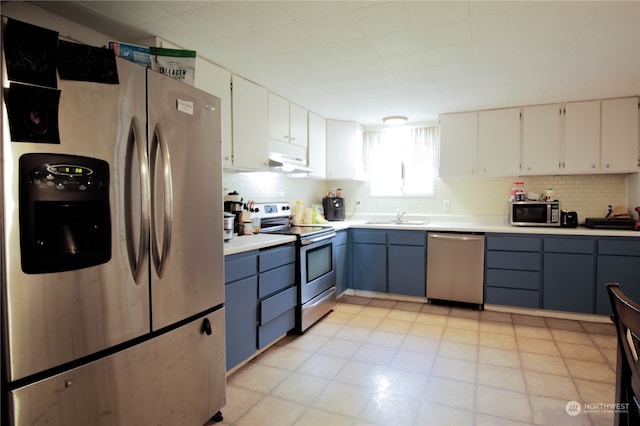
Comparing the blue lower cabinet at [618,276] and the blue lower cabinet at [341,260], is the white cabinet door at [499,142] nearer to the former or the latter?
the blue lower cabinet at [618,276]

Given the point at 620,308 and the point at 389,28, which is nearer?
the point at 620,308

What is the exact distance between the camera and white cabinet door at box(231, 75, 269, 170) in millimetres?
2861

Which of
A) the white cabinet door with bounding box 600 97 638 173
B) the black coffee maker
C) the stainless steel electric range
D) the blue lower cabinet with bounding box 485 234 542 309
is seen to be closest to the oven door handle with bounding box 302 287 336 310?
the stainless steel electric range

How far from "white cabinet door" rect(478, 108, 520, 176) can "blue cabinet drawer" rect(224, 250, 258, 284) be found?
281cm

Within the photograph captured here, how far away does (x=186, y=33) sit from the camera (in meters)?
2.16

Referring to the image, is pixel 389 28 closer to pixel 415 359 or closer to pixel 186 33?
pixel 186 33

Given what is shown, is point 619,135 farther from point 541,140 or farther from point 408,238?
point 408,238

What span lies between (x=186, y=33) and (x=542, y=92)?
3.06 metres

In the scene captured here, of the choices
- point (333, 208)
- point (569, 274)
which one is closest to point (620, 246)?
point (569, 274)

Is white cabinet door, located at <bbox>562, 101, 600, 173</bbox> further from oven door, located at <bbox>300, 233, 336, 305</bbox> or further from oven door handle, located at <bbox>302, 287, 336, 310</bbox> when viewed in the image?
oven door handle, located at <bbox>302, 287, 336, 310</bbox>

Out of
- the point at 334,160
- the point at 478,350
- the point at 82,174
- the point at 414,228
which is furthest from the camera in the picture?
the point at 334,160

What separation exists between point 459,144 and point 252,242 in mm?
2738

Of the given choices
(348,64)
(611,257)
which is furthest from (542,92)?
(348,64)

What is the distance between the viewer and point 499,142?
12.9 feet
